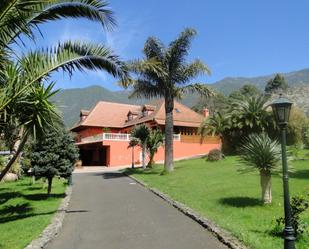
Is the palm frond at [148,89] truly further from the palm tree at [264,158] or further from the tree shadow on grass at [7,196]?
the palm tree at [264,158]

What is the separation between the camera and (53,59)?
410 inches

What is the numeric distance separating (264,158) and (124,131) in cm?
4239

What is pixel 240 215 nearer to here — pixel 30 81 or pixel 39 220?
pixel 39 220

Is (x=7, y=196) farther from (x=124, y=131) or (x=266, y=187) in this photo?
(x=124, y=131)

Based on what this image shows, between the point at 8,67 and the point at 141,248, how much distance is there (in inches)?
191

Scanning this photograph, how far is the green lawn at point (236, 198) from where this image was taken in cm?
916

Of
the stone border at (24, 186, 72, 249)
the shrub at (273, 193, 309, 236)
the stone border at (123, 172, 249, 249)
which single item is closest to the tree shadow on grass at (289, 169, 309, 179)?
the stone border at (123, 172, 249, 249)

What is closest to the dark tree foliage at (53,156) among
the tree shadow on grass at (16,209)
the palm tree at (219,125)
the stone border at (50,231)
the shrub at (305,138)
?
the tree shadow on grass at (16,209)

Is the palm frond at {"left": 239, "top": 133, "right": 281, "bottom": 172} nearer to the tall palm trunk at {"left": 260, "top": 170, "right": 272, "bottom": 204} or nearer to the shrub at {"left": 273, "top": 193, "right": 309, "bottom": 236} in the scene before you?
the tall palm trunk at {"left": 260, "top": 170, "right": 272, "bottom": 204}

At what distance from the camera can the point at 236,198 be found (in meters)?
14.2

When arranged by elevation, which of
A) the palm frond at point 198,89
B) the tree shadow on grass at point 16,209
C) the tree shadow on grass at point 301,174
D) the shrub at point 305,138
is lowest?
the tree shadow on grass at point 16,209

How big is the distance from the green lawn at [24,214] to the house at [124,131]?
2247 cm

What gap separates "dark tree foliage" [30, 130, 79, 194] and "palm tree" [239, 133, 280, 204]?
24.7ft

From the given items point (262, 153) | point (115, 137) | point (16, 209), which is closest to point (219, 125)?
→ point (115, 137)
